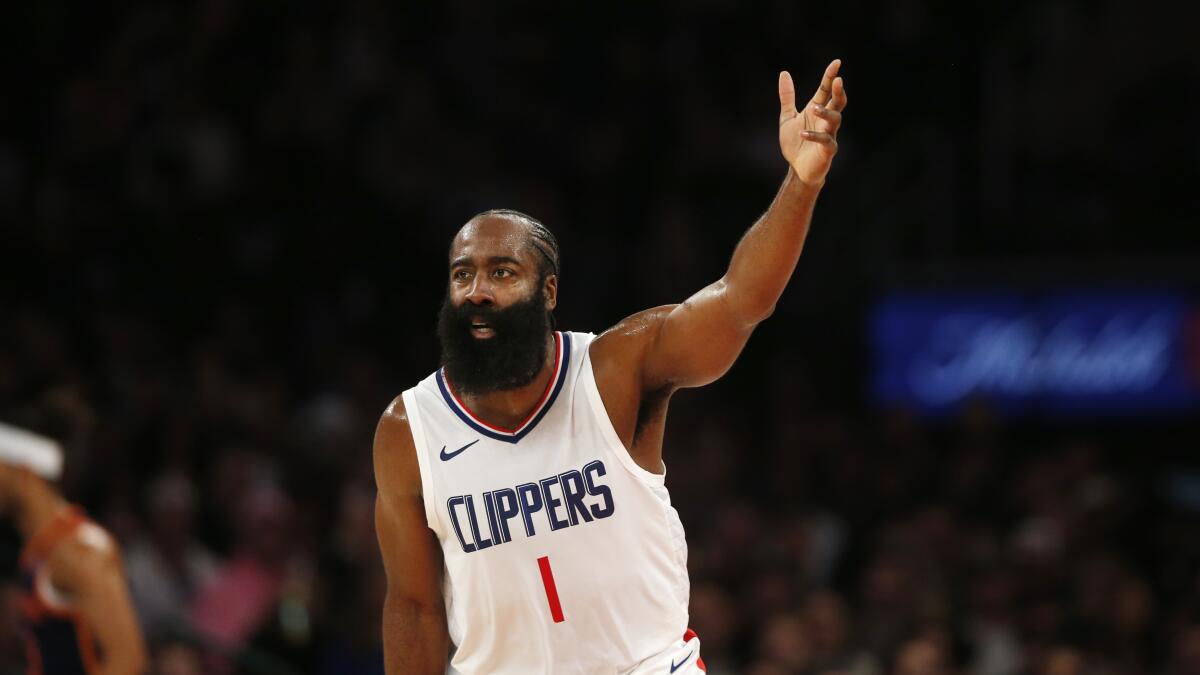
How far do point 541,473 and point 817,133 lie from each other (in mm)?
1078

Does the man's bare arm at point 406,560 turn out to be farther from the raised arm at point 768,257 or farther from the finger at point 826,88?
the finger at point 826,88

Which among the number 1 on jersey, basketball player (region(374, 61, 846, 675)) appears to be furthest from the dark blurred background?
the number 1 on jersey

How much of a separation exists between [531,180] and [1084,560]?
14.6ft

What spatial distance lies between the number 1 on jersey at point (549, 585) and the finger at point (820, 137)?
1.21m

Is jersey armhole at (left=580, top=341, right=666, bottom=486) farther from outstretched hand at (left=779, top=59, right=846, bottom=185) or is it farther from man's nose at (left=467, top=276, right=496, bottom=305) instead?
outstretched hand at (left=779, top=59, right=846, bottom=185)

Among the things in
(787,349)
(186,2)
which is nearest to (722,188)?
(787,349)

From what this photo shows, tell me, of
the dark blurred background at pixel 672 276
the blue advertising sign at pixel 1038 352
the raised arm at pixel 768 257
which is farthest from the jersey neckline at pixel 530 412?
the blue advertising sign at pixel 1038 352

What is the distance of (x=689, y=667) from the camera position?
4.17m

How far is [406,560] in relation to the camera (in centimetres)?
417

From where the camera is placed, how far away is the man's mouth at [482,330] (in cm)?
400

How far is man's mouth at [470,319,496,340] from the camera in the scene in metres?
4.00

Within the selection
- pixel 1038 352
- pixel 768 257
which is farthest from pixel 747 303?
pixel 1038 352

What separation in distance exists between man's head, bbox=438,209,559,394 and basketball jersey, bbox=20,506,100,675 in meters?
2.50

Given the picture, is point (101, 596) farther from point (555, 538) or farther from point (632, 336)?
point (632, 336)
